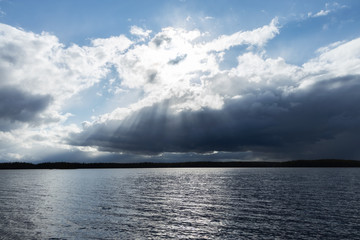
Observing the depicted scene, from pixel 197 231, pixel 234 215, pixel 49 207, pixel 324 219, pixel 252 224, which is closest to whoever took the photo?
pixel 197 231

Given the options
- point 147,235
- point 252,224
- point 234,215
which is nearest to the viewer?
point 147,235

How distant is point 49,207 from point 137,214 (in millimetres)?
18086

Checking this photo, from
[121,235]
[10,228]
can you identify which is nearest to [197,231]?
[121,235]

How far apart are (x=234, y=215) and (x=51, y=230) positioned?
989 inches

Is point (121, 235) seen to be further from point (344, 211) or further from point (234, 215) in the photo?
point (344, 211)

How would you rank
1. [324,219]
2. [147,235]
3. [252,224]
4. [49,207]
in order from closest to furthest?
[147,235]
[252,224]
[324,219]
[49,207]

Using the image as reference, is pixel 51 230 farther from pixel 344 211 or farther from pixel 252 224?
pixel 344 211

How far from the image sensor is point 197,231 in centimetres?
3038

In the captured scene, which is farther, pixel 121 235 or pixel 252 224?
pixel 252 224

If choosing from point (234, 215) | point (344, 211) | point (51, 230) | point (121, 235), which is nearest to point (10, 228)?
point (51, 230)

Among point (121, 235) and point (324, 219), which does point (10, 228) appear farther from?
point (324, 219)

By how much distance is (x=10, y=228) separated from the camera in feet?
104

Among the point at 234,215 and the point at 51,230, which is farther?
the point at 234,215

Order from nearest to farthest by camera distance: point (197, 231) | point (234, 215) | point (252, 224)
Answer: point (197, 231), point (252, 224), point (234, 215)
